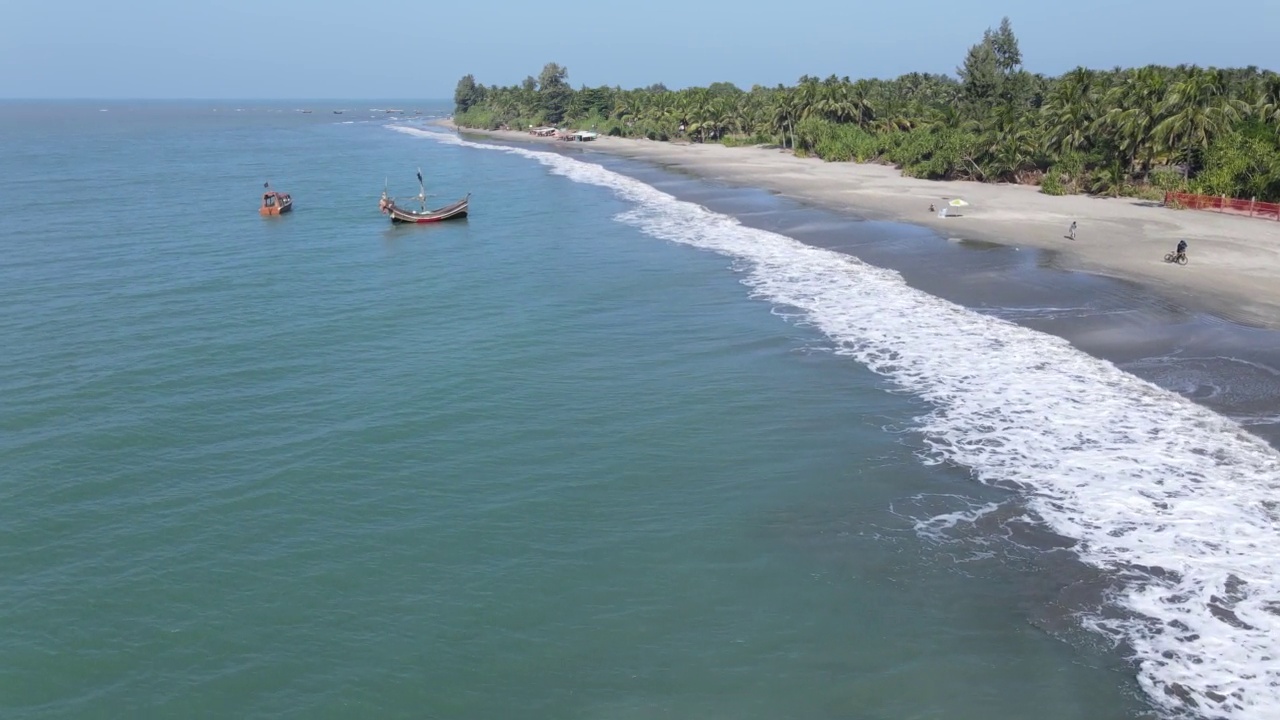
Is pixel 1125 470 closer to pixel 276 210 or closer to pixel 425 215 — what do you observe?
pixel 425 215

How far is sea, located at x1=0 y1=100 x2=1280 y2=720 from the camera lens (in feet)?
46.6

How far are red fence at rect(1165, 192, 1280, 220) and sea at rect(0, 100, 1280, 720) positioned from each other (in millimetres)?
16512

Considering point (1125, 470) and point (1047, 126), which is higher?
point (1047, 126)

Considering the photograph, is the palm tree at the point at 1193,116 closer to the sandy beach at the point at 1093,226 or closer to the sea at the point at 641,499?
the sandy beach at the point at 1093,226

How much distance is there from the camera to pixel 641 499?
65.2 feet

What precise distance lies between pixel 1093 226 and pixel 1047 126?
2008 cm

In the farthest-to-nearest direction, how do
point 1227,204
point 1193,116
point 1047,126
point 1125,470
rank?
point 1047,126, point 1193,116, point 1227,204, point 1125,470

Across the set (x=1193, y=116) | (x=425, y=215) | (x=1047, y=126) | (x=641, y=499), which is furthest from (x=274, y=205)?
(x=1193, y=116)

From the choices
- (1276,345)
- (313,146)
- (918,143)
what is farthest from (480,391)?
(313,146)

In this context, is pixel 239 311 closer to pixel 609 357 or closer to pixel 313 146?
pixel 609 357

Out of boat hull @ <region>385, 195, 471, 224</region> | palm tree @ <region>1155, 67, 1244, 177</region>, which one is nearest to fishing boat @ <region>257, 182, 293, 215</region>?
boat hull @ <region>385, 195, 471, 224</region>

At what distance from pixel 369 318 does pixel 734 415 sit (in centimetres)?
1668

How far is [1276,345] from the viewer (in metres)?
27.8

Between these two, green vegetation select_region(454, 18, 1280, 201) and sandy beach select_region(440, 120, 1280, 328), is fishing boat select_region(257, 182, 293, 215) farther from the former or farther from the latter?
green vegetation select_region(454, 18, 1280, 201)
